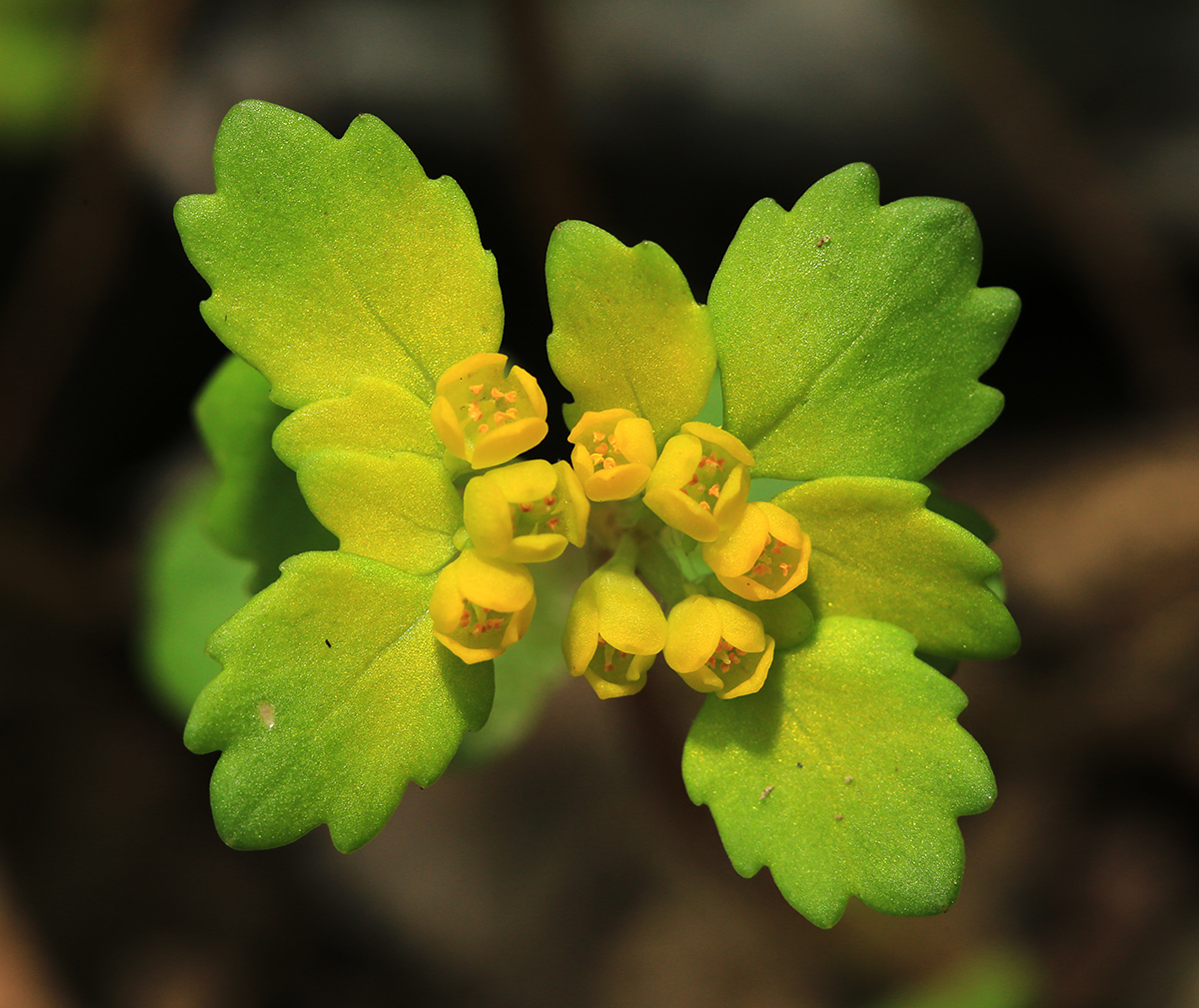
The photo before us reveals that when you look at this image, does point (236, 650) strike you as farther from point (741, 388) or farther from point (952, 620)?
point (952, 620)

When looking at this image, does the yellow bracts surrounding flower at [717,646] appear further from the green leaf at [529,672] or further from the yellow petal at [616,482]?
the green leaf at [529,672]

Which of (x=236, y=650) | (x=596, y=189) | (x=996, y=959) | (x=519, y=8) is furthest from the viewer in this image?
(x=596, y=189)

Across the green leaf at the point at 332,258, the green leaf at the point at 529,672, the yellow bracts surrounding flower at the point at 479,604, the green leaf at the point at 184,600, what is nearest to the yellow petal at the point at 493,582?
the yellow bracts surrounding flower at the point at 479,604

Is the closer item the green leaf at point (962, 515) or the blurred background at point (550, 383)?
the green leaf at point (962, 515)

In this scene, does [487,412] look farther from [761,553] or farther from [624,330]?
[761,553]

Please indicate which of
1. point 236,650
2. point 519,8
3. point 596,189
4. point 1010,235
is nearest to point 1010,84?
point 1010,235

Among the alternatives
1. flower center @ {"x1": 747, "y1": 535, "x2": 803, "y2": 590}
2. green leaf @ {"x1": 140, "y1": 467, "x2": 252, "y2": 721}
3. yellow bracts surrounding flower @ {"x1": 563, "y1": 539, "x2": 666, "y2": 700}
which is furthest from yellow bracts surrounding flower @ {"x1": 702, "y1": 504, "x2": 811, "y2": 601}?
green leaf @ {"x1": 140, "y1": 467, "x2": 252, "y2": 721}
